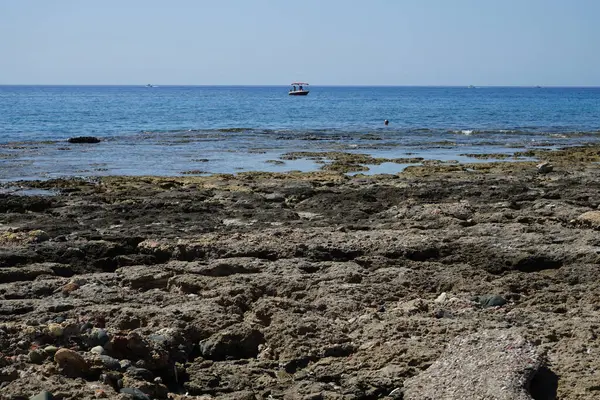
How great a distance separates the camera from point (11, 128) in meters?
47.6

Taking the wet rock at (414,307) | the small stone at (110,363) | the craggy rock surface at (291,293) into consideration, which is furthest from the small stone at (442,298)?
the small stone at (110,363)

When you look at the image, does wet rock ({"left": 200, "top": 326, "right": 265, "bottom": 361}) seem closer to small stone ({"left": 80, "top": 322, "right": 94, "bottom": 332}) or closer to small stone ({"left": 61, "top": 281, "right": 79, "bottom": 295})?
small stone ({"left": 80, "top": 322, "right": 94, "bottom": 332})

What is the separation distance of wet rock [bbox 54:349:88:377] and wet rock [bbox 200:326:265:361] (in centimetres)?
121

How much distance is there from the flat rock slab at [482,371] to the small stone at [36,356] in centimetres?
291

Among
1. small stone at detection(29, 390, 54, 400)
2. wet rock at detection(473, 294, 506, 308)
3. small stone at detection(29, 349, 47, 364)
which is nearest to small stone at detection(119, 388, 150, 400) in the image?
small stone at detection(29, 390, 54, 400)

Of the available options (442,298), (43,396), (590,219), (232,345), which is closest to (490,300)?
(442,298)

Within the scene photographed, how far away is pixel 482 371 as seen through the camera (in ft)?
18.9

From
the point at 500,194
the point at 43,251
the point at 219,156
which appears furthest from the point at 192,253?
the point at 219,156

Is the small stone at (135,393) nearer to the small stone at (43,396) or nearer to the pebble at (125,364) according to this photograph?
the pebble at (125,364)

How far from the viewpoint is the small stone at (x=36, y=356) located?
20.3 ft

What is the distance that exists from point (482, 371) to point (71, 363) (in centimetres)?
319

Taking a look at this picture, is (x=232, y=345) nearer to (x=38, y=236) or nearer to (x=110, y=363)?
(x=110, y=363)

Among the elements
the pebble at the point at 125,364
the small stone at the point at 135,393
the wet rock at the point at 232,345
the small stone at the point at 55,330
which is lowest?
the wet rock at the point at 232,345

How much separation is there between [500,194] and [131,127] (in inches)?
1544
